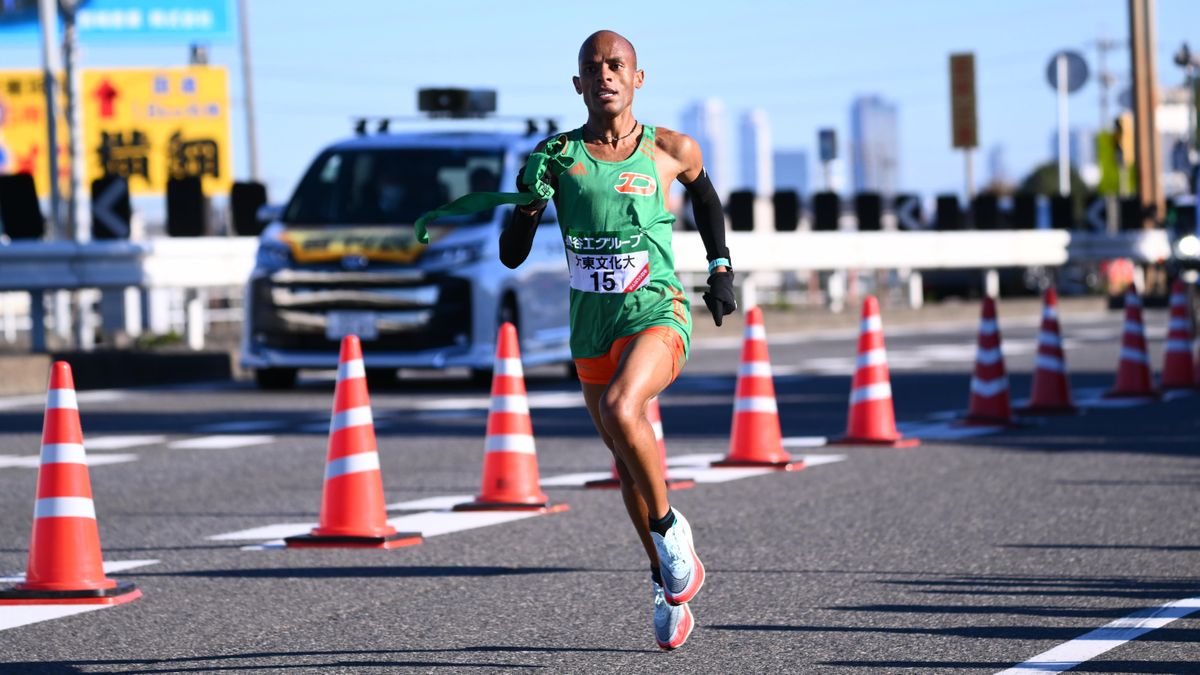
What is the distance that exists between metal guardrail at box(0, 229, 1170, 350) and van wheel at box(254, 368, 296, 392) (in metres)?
2.84

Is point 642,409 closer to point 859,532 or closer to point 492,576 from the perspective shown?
point 492,576

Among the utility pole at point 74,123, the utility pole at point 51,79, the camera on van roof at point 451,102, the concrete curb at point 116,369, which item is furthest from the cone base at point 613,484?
the utility pole at point 74,123

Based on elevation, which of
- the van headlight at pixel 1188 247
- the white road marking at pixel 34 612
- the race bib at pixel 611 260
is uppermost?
the race bib at pixel 611 260

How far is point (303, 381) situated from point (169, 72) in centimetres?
4148

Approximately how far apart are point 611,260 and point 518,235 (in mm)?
367

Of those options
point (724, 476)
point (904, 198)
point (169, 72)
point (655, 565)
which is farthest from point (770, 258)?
point (169, 72)

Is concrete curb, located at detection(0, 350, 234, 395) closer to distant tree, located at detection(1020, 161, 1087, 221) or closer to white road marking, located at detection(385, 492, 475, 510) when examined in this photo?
white road marking, located at detection(385, 492, 475, 510)

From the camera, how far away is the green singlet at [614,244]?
672 centimetres

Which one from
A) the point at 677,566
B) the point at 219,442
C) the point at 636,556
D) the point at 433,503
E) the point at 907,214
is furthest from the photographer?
the point at 907,214

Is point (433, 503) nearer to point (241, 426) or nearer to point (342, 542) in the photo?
point (342, 542)

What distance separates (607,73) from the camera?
6723 mm

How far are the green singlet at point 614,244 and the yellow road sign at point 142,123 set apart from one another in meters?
53.5

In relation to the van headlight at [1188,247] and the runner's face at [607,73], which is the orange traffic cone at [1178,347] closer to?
the van headlight at [1188,247]

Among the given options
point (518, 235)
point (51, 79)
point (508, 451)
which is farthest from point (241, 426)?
point (51, 79)
